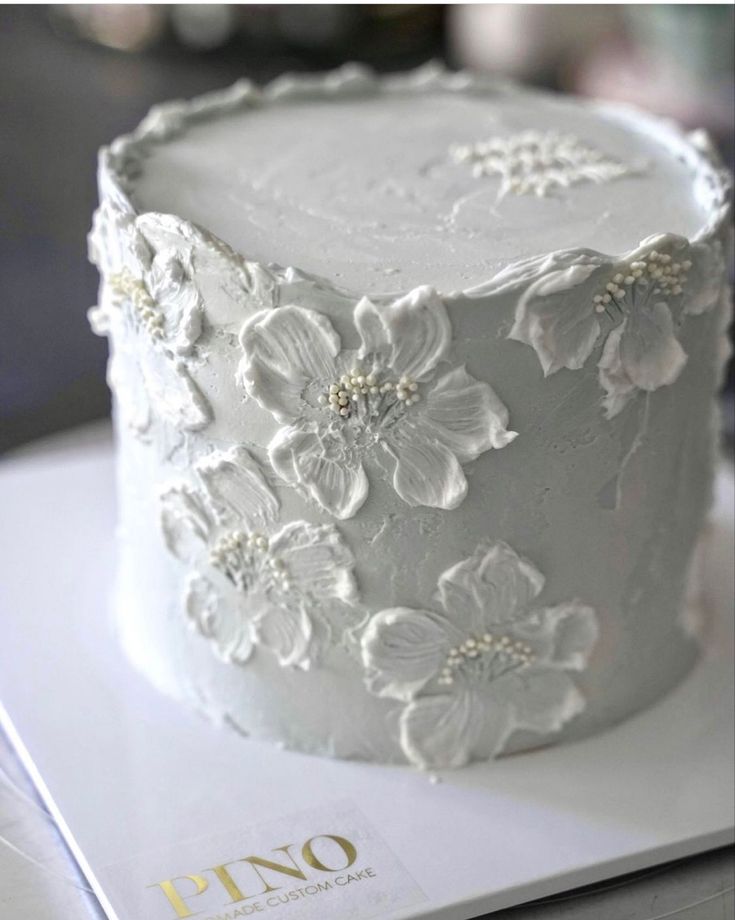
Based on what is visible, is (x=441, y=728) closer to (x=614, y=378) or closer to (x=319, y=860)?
(x=319, y=860)

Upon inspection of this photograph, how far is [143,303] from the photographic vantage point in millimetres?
1173

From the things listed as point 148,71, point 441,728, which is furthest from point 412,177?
point 148,71

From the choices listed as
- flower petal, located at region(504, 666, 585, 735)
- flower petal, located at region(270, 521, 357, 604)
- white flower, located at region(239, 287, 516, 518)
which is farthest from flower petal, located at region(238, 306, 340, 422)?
flower petal, located at region(504, 666, 585, 735)

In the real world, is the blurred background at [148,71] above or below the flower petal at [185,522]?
below

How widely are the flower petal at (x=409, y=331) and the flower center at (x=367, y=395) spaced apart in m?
0.01

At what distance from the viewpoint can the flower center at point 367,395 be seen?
1085 millimetres

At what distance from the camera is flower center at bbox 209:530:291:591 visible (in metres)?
1.18

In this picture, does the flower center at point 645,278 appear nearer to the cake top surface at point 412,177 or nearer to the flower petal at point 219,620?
the cake top surface at point 412,177

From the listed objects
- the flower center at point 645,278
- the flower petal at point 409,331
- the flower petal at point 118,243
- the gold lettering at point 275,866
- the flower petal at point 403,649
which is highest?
the flower petal at point 118,243

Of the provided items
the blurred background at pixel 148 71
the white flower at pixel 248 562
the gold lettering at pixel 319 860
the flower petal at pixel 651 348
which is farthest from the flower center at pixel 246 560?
the blurred background at pixel 148 71

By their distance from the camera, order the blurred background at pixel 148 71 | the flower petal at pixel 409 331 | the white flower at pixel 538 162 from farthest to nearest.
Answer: the blurred background at pixel 148 71 < the white flower at pixel 538 162 < the flower petal at pixel 409 331

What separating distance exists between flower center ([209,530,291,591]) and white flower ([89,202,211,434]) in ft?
0.34

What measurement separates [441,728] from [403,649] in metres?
0.09

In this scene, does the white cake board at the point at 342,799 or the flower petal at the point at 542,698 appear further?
the flower petal at the point at 542,698
